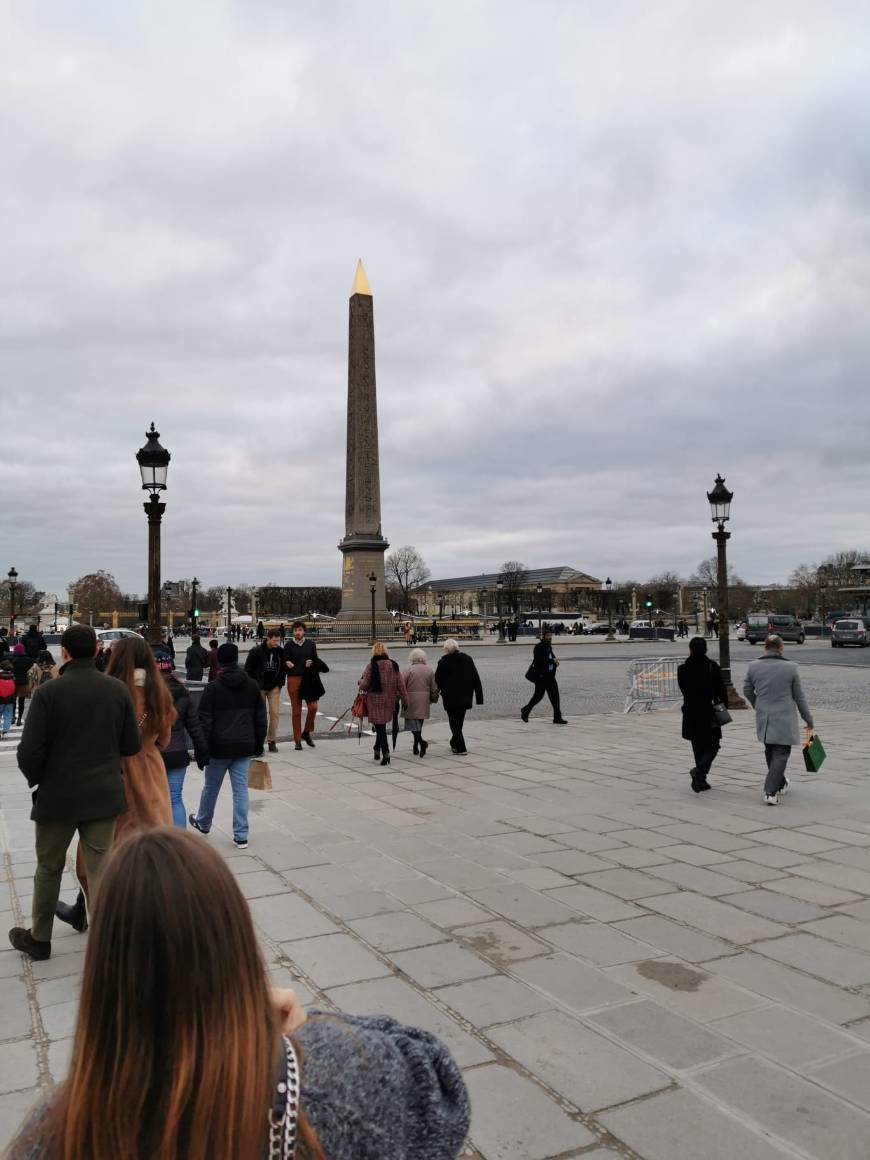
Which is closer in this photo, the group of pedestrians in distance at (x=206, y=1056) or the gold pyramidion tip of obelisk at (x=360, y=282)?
the group of pedestrians in distance at (x=206, y=1056)

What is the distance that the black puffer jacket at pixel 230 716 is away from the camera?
7.87m

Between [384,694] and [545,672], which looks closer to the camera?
[384,694]

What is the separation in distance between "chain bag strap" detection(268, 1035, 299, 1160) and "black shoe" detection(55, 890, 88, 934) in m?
5.06

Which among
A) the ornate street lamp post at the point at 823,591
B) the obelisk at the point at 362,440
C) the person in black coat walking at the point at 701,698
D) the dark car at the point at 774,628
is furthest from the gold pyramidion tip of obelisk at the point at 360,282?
the ornate street lamp post at the point at 823,591

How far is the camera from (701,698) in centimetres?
1030

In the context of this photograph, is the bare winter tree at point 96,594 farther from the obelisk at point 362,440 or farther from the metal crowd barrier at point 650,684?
the metal crowd barrier at point 650,684

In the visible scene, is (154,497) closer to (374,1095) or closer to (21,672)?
(21,672)

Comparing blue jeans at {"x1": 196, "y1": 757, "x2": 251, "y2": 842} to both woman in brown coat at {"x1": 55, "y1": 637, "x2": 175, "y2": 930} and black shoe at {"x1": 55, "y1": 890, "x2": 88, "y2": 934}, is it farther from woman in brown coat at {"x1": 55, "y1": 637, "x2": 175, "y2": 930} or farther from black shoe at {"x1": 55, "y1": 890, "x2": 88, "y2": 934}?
black shoe at {"x1": 55, "y1": 890, "x2": 88, "y2": 934}

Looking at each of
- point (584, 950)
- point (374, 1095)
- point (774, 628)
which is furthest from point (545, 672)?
point (774, 628)

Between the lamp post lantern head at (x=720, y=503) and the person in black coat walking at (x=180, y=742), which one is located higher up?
the lamp post lantern head at (x=720, y=503)

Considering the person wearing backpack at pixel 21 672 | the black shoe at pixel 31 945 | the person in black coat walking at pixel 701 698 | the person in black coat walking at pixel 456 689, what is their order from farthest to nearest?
the person wearing backpack at pixel 21 672 < the person in black coat walking at pixel 456 689 < the person in black coat walking at pixel 701 698 < the black shoe at pixel 31 945

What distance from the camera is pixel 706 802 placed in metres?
9.47

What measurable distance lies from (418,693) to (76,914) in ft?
24.9

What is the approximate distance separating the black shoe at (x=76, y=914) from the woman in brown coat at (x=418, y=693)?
291 inches
